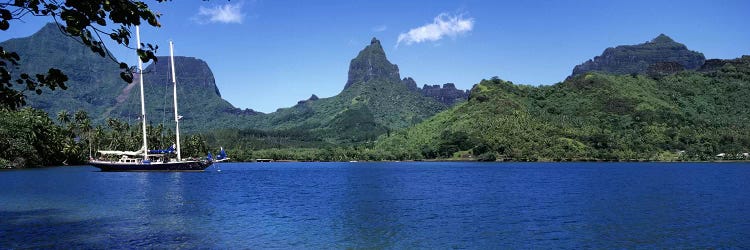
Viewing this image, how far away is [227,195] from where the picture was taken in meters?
67.5

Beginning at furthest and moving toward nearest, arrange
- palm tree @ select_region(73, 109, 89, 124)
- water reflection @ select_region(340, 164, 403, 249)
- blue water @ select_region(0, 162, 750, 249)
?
1. palm tree @ select_region(73, 109, 89, 124)
2. water reflection @ select_region(340, 164, 403, 249)
3. blue water @ select_region(0, 162, 750, 249)

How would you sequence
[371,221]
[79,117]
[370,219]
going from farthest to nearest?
[79,117], [370,219], [371,221]

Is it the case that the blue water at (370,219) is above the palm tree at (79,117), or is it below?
below

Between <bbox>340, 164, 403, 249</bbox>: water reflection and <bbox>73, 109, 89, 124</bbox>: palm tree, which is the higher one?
<bbox>73, 109, 89, 124</bbox>: palm tree

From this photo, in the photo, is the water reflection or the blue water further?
the water reflection

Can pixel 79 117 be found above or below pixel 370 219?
above

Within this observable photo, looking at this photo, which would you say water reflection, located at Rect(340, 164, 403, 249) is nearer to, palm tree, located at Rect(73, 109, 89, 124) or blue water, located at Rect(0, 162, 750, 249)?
blue water, located at Rect(0, 162, 750, 249)

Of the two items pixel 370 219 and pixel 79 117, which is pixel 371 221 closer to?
pixel 370 219

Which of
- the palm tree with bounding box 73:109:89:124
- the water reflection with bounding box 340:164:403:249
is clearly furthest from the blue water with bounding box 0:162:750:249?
the palm tree with bounding box 73:109:89:124

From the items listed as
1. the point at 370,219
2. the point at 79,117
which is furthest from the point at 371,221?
the point at 79,117

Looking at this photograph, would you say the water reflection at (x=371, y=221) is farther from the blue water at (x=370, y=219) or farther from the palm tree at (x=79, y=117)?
the palm tree at (x=79, y=117)

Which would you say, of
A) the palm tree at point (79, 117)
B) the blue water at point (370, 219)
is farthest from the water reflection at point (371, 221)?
the palm tree at point (79, 117)

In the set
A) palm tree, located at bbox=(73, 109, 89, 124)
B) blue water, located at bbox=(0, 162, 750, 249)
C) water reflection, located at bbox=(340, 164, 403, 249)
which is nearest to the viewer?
blue water, located at bbox=(0, 162, 750, 249)

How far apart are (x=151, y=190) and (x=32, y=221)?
3347 cm
